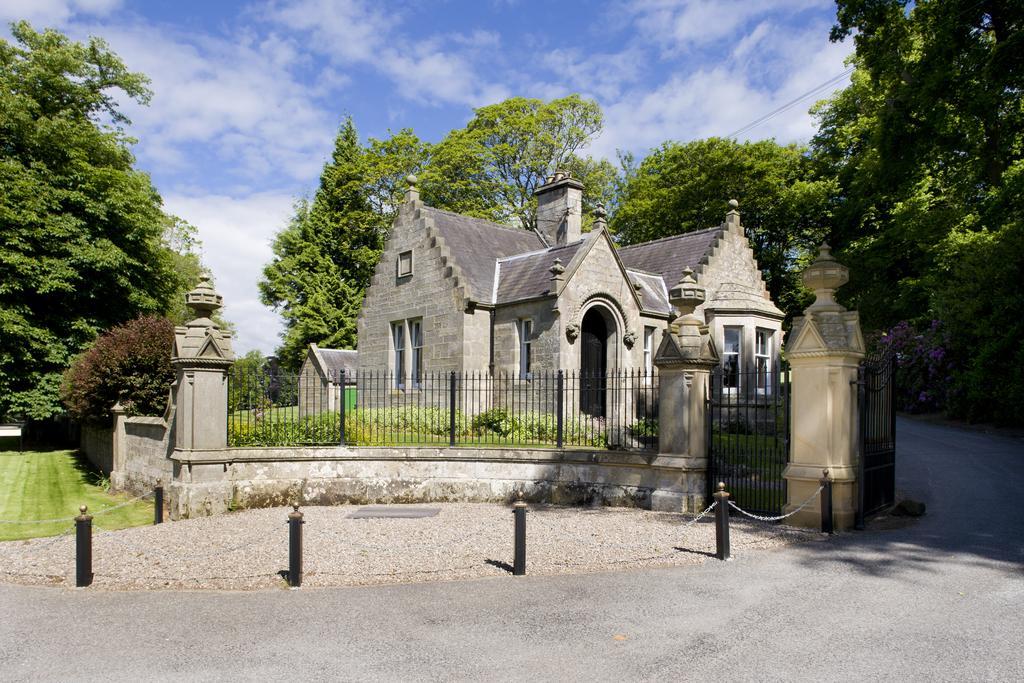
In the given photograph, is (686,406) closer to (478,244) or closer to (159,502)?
(159,502)

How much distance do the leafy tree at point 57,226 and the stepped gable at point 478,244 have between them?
12182 millimetres

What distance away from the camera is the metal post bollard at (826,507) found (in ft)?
30.8

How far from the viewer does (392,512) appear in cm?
1173

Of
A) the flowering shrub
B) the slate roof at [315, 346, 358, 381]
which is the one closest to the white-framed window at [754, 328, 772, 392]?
the flowering shrub

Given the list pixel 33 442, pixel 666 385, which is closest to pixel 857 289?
pixel 666 385

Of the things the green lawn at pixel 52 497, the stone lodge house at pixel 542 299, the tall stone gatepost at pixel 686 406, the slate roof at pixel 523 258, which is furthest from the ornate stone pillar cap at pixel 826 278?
the green lawn at pixel 52 497

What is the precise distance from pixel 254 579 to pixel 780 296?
126ft

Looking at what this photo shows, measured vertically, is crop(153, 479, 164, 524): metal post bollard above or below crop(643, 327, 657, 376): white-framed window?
below

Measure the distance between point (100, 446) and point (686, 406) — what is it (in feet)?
51.7

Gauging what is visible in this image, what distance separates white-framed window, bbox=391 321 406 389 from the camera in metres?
22.0

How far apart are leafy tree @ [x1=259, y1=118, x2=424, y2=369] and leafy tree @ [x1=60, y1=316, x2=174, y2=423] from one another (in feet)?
69.7

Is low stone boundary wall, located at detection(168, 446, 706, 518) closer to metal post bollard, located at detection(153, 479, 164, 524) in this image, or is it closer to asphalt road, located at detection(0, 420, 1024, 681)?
metal post bollard, located at detection(153, 479, 164, 524)

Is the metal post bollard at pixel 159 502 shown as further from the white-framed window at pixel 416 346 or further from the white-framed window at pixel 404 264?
the white-framed window at pixel 404 264

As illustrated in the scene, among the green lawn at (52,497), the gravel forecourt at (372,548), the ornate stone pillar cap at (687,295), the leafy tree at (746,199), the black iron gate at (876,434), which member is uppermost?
the leafy tree at (746,199)
